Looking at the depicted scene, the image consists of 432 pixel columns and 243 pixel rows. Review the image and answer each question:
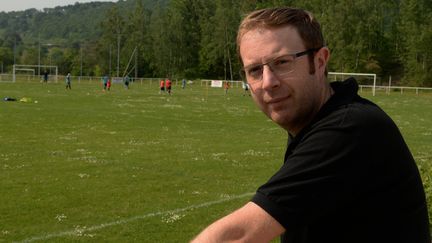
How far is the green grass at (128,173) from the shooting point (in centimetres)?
861

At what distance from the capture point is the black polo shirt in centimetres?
188

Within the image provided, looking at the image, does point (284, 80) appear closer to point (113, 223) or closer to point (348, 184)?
point (348, 184)

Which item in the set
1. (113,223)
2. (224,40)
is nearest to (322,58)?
(113,223)

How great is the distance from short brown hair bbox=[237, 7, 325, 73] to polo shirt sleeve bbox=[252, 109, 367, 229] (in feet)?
1.33

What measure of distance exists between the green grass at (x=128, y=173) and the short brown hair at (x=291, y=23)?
529cm

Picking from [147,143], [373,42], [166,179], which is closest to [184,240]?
[166,179]

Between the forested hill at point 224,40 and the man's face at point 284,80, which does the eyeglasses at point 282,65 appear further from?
the forested hill at point 224,40

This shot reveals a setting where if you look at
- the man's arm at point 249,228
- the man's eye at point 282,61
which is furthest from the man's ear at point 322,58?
the man's arm at point 249,228

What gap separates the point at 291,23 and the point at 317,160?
1.82 ft

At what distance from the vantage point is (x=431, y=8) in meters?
92.9

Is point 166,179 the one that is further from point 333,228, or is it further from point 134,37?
point 134,37

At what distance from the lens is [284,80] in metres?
2.16

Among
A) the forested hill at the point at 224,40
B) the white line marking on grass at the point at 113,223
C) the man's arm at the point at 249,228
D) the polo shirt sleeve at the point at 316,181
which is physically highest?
the forested hill at the point at 224,40

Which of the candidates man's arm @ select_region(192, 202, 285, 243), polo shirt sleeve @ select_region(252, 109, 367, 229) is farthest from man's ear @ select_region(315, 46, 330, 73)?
man's arm @ select_region(192, 202, 285, 243)
